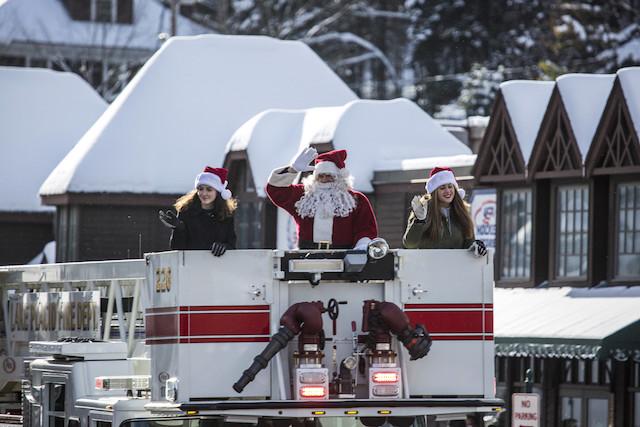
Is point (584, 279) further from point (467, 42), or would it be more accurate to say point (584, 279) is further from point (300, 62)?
point (467, 42)

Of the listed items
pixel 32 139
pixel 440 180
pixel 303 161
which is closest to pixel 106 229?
pixel 32 139

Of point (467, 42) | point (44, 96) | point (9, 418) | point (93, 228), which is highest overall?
point (467, 42)

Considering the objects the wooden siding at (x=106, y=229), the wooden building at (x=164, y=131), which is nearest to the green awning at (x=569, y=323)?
the wooden building at (x=164, y=131)

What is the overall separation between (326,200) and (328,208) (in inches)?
2.4

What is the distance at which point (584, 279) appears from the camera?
26.0m

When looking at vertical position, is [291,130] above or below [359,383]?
above

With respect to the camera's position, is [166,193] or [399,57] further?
[399,57]

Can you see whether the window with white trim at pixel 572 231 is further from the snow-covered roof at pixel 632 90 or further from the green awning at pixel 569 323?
the snow-covered roof at pixel 632 90

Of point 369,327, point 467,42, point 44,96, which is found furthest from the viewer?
point 467,42

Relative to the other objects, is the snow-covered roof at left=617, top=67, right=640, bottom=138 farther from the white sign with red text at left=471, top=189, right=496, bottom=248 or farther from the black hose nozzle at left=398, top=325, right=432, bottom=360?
the black hose nozzle at left=398, top=325, right=432, bottom=360

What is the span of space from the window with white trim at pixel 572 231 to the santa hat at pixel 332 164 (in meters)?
13.5

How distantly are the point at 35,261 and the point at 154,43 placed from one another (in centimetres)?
2606

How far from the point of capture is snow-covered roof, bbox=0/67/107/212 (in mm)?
40281

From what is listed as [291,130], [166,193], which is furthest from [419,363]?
[166,193]
